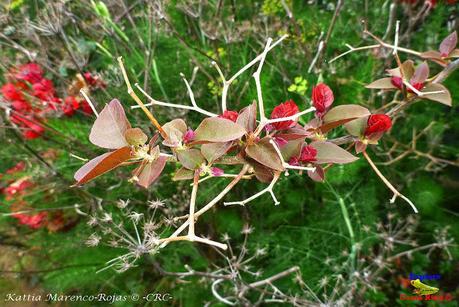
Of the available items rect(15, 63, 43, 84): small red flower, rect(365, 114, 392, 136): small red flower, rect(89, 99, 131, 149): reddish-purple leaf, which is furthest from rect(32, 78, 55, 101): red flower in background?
rect(365, 114, 392, 136): small red flower

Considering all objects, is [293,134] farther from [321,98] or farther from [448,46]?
[448,46]

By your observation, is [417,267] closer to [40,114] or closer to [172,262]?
[172,262]

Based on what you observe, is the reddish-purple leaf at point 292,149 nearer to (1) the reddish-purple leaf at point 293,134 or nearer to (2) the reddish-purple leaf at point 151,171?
(1) the reddish-purple leaf at point 293,134

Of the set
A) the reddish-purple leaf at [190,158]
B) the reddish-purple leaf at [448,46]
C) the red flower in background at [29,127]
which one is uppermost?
the reddish-purple leaf at [448,46]

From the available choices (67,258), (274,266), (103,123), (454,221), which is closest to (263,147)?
(103,123)

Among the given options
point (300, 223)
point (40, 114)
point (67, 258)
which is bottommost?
point (67, 258)

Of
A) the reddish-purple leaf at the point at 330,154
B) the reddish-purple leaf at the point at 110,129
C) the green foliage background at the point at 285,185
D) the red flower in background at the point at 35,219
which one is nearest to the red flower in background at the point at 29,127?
the green foliage background at the point at 285,185
